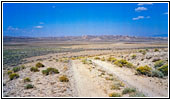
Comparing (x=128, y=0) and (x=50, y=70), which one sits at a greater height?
(x=128, y=0)

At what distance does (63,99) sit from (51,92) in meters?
2.10

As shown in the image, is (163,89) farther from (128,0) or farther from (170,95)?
(128,0)

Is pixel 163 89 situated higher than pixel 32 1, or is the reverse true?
pixel 32 1

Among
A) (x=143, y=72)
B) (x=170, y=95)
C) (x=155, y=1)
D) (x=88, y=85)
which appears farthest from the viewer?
(x=143, y=72)

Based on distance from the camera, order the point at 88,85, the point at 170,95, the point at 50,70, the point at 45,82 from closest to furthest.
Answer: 1. the point at 170,95
2. the point at 88,85
3. the point at 45,82
4. the point at 50,70

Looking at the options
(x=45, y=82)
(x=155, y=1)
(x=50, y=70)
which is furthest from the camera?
(x=50, y=70)

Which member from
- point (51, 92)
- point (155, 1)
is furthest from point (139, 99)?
point (155, 1)

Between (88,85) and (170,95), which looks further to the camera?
(88,85)

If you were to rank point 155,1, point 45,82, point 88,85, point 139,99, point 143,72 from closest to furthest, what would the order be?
point 139,99
point 155,1
point 88,85
point 45,82
point 143,72

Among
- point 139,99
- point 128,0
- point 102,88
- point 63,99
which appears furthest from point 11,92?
point 128,0

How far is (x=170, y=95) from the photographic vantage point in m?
9.62

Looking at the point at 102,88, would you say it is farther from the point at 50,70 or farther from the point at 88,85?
the point at 50,70

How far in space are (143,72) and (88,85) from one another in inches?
214

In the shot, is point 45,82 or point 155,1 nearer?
point 155,1
